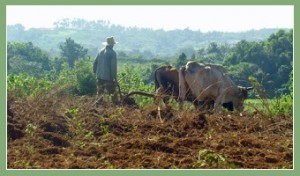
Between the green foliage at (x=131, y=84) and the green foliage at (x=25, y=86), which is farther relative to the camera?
the green foliage at (x=131, y=84)

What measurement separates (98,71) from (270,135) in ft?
17.5

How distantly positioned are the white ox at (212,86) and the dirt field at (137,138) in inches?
51.5

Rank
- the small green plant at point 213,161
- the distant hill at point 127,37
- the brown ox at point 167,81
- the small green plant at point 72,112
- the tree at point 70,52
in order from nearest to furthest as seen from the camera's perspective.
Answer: the small green plant at point 213,161 < the small green plant at point 72,112 < the brown ox at point 167,81 < the tree at point 70,52 < the distant hill at point 127,37

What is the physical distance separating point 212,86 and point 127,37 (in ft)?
286

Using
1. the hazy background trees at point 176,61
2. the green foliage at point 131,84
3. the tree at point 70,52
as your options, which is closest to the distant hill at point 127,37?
the hazy background trees at point 176,61

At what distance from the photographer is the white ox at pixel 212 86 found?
514 inches

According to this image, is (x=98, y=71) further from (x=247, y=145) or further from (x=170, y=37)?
(x=170, y=37)

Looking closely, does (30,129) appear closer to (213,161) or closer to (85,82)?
(213,161)

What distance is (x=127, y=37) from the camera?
99812 millimetres

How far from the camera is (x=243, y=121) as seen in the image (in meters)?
10.8

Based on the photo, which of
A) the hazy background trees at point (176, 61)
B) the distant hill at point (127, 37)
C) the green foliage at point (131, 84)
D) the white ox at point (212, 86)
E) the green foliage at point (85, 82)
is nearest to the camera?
Answer: the white ox at point (212, 86)

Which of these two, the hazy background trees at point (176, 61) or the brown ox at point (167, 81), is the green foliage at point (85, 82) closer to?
the hazy background trees at point (176, 61)

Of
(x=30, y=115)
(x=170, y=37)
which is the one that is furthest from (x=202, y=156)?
(x=170, y=37)

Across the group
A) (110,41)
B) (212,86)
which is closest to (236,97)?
(212,86)
